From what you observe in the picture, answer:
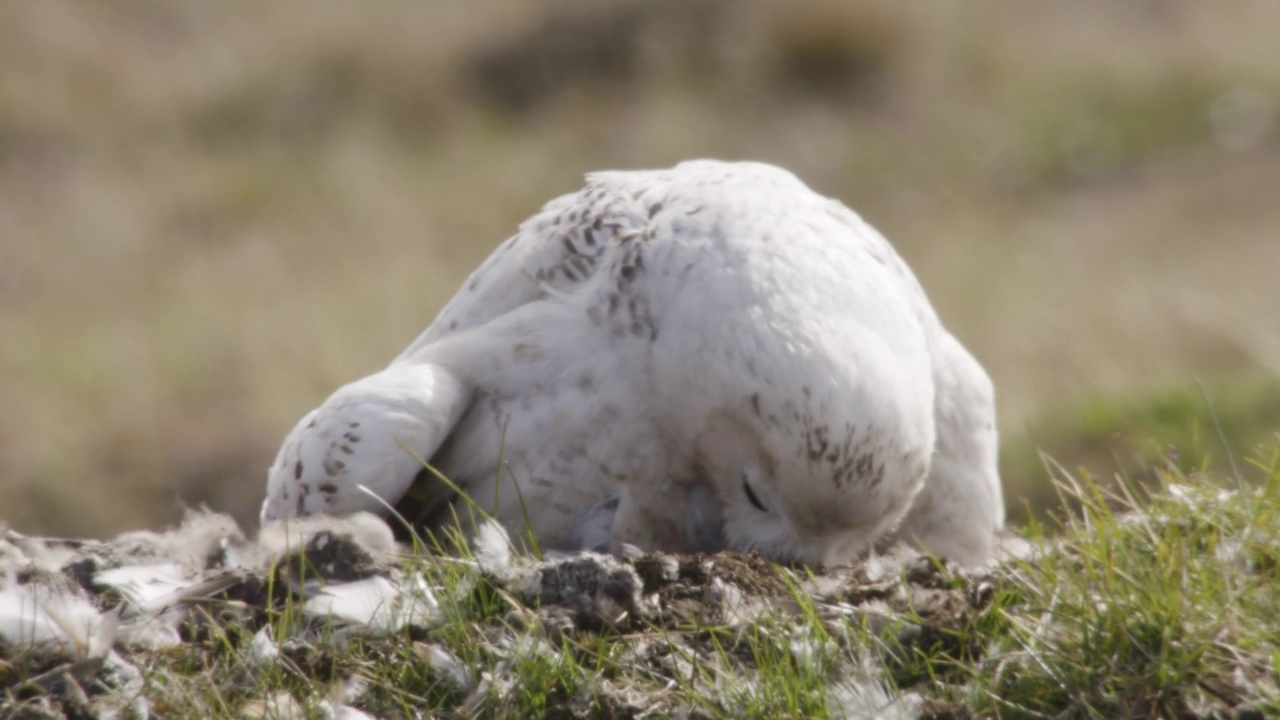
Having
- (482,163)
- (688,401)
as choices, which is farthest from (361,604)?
(482,163)

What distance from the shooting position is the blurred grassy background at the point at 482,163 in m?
9.73

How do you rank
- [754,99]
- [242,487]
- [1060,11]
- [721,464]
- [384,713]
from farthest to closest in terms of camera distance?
1. [1060,11]
2. [754,99]
3. [242,487]
4. [721,464]
5. [384,713]

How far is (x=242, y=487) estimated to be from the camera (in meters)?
8.35

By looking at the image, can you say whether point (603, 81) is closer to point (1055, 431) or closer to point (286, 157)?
point (286, 157)

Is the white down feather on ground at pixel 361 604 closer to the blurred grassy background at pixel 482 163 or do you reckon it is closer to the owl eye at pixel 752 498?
the owl eye at pixel 752 498

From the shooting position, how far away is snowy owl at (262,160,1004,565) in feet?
11.6

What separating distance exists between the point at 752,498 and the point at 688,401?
290mm

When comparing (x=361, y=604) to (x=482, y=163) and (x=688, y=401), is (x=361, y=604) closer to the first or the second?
(x=688, y=401)

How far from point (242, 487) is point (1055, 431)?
4.32 m

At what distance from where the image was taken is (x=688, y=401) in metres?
3.75

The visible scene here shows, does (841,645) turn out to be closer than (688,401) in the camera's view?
Yes

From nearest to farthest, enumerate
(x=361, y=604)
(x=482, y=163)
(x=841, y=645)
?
(x=841, y=645), (x=361, y=604), (x=482, y=163)

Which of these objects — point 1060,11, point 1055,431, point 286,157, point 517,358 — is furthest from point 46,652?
point 1060,11

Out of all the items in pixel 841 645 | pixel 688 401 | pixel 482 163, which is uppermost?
pixel 688 401
